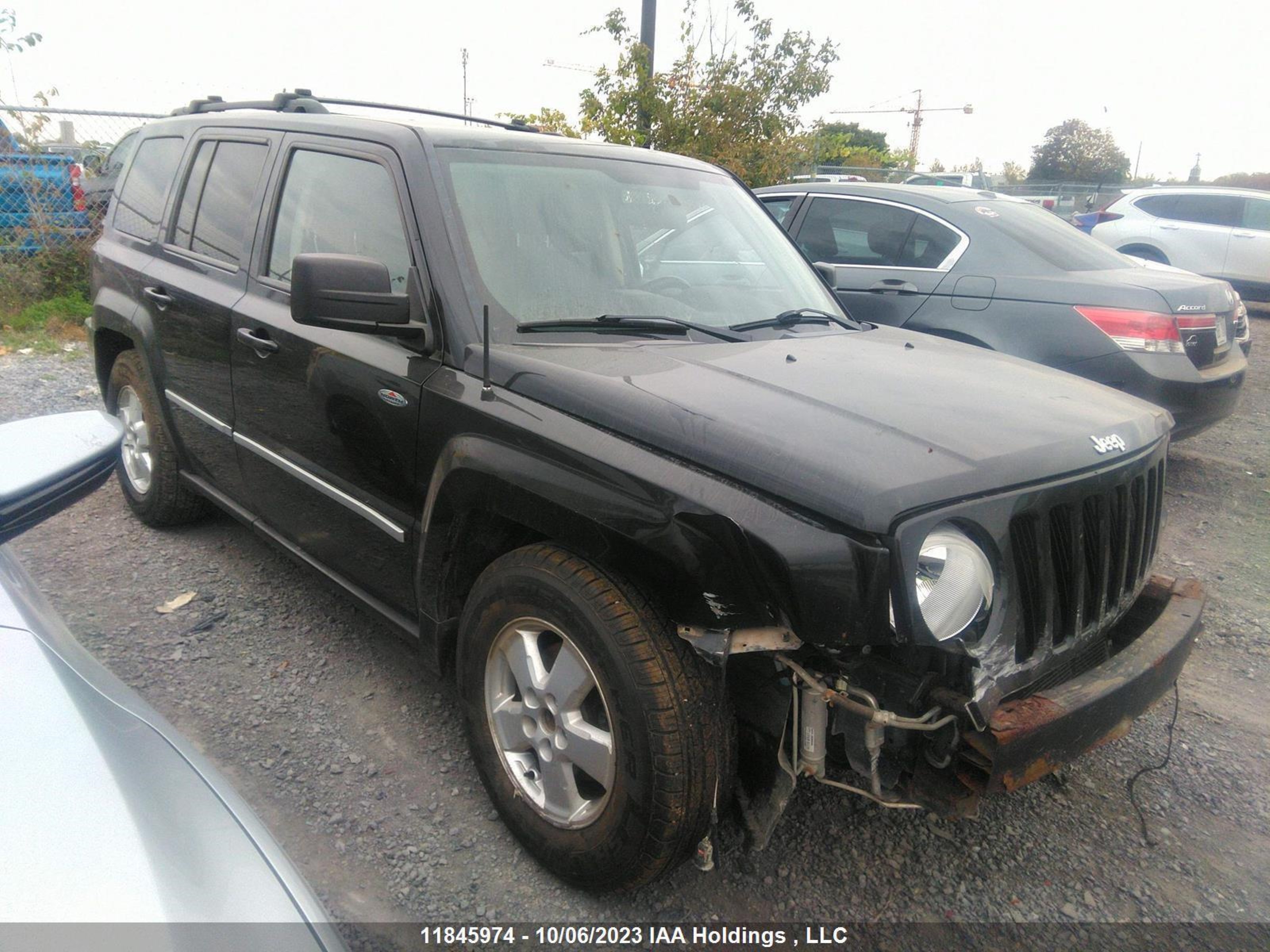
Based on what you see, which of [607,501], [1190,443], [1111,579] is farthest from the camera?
[1190,443]

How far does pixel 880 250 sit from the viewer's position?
5.93 meters

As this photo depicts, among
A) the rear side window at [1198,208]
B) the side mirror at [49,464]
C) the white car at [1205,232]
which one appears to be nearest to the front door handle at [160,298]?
the side mirror at [49,464]

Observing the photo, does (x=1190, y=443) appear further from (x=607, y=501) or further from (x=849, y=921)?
(x=607, y=501)

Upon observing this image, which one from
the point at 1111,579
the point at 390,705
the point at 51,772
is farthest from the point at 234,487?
the point at 1111,579

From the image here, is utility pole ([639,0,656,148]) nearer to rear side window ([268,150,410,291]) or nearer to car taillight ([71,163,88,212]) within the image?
car taillight ([71,163,88,212])

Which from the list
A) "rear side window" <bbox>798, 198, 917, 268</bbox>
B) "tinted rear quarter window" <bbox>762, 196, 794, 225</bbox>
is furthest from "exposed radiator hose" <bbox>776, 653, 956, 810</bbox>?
"tinted rear quarter window" <bbox>762, 196, 794, 225</bbox>

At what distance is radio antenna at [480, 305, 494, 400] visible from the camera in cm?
237

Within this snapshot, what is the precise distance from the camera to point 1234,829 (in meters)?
2.71

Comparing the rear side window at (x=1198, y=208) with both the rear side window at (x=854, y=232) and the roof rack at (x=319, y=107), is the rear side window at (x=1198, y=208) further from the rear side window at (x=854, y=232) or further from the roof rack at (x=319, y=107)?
the roof rack at (x=319, y=107)

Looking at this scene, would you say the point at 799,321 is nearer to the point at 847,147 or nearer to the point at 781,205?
the point at 781,205

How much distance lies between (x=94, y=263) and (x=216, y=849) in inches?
172

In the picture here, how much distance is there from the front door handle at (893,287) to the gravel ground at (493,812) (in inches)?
97.9

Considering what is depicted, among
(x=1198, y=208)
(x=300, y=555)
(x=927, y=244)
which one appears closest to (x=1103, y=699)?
(x=300, y=555)

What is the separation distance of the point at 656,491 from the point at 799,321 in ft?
4.55
